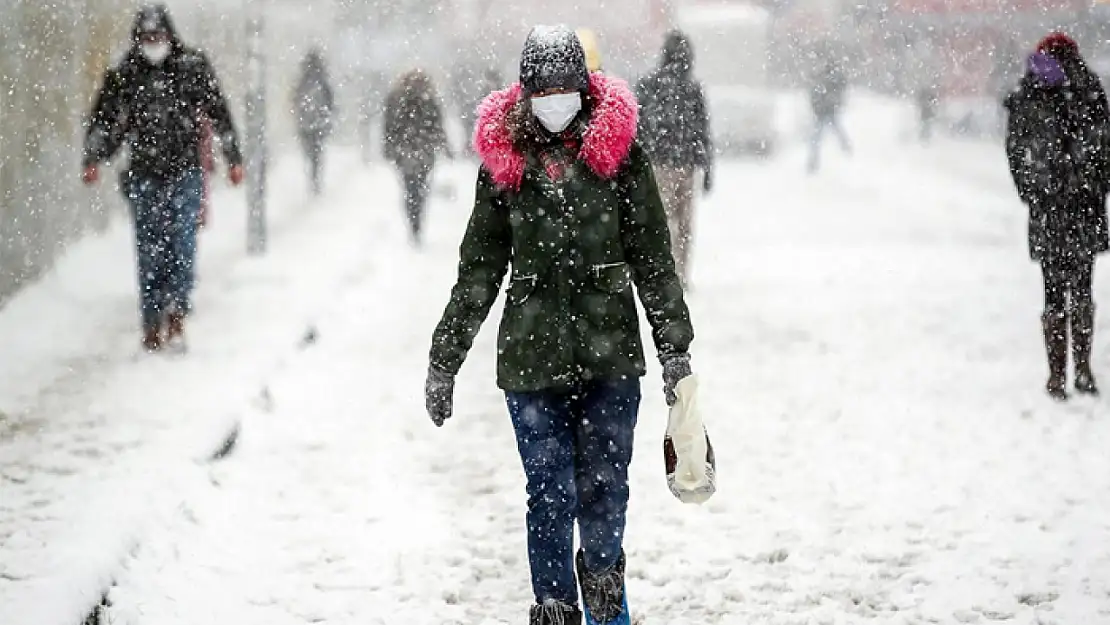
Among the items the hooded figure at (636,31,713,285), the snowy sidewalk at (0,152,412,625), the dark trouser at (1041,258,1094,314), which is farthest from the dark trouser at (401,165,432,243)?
the dark trouser at (1041,258,1094,314)

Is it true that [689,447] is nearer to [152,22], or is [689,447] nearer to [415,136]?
[152,22]

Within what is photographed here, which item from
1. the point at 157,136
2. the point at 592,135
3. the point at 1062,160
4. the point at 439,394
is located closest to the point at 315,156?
the point at 157,136

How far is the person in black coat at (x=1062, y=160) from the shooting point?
7.25m

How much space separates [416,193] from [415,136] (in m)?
0.60

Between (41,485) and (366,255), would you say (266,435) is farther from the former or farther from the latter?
(366,255)

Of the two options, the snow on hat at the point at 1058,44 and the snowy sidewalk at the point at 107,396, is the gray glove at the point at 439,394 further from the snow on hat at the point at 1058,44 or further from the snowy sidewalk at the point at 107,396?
the snow on hat at the point at 1058,44

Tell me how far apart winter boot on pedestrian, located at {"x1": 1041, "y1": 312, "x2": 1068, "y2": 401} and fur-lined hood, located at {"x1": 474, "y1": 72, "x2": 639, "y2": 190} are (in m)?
4.24

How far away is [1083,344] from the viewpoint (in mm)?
7602

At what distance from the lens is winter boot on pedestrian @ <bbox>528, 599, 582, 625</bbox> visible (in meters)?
4.26

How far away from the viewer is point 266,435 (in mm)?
7211

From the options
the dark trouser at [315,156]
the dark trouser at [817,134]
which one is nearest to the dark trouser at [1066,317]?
the dark trouser at [315,156]

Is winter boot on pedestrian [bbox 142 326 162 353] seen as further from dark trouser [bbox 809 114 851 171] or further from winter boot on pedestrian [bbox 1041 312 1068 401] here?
dark trouser [bbox 809 114 851 171]

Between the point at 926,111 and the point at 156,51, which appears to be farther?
the point at 926,111

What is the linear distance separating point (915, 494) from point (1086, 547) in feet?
2.95
